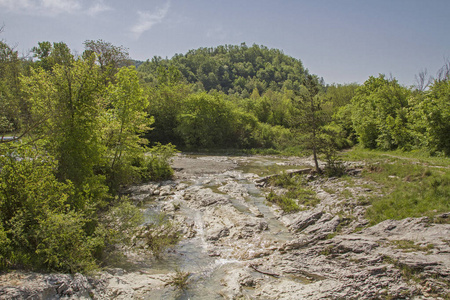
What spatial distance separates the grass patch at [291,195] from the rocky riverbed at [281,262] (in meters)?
0.76

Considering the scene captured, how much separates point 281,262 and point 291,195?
34.5ft

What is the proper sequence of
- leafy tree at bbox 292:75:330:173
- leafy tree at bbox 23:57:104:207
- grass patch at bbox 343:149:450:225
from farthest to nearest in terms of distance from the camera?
leafy tree at bbox 292:75:330:173 < grass patch at bbox 343:149:450:225 < leafy tree at bbox 23:57:104:207

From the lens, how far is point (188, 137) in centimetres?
5778

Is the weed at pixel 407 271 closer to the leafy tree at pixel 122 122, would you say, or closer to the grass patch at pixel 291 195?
the grass patch at pixel 291 195

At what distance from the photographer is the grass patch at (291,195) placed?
19609 millimetres

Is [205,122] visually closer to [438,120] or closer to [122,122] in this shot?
[122,122]

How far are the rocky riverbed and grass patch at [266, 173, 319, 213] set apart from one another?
2.49ft

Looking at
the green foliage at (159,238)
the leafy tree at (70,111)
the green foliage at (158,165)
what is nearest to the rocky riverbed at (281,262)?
the green foliage at (159,238)

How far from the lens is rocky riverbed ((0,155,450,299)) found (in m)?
9.06

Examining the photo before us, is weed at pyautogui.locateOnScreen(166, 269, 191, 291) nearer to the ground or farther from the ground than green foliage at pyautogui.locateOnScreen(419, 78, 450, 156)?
nearer to the ground

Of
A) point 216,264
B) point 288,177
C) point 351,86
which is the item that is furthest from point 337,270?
point 351,86

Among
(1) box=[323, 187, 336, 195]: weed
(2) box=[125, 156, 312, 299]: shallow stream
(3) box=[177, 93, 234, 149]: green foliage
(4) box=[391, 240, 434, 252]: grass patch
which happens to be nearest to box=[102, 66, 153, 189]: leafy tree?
(2) box=[125, 156, 312, 299]: shallow stream

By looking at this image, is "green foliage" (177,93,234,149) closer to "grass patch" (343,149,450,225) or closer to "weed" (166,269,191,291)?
"grass patch" (343,149,450,225)

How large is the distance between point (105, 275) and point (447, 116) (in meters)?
35.1
